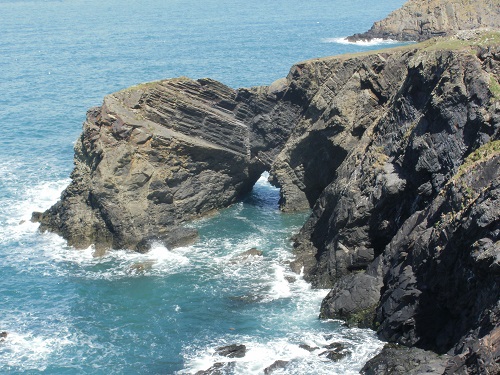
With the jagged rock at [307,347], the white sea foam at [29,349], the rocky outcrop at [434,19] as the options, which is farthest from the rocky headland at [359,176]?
the rocky outcrop at [434,19]

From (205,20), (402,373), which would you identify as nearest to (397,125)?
(402,373)

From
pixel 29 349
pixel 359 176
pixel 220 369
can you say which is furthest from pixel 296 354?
pixel 29 349

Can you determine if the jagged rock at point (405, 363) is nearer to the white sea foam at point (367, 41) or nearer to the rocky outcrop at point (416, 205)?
the rocky outcrop at point (416, 205)

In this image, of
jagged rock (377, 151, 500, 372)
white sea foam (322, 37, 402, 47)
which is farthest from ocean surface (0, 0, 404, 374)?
white sea foam (322, 37, 402, 47)

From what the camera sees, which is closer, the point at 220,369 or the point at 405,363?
the point at 405,363

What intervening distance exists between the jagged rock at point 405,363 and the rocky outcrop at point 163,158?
1032 inches

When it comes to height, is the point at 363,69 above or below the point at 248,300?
Result: above

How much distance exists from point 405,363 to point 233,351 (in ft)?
36.9

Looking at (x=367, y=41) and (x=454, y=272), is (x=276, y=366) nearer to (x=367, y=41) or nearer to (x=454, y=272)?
(x=454, y=272)

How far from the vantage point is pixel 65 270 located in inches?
2377

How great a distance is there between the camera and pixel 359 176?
56125 millimetres

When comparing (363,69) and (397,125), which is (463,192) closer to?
(397,125)

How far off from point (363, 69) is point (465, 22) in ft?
295

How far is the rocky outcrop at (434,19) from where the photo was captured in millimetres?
144875
